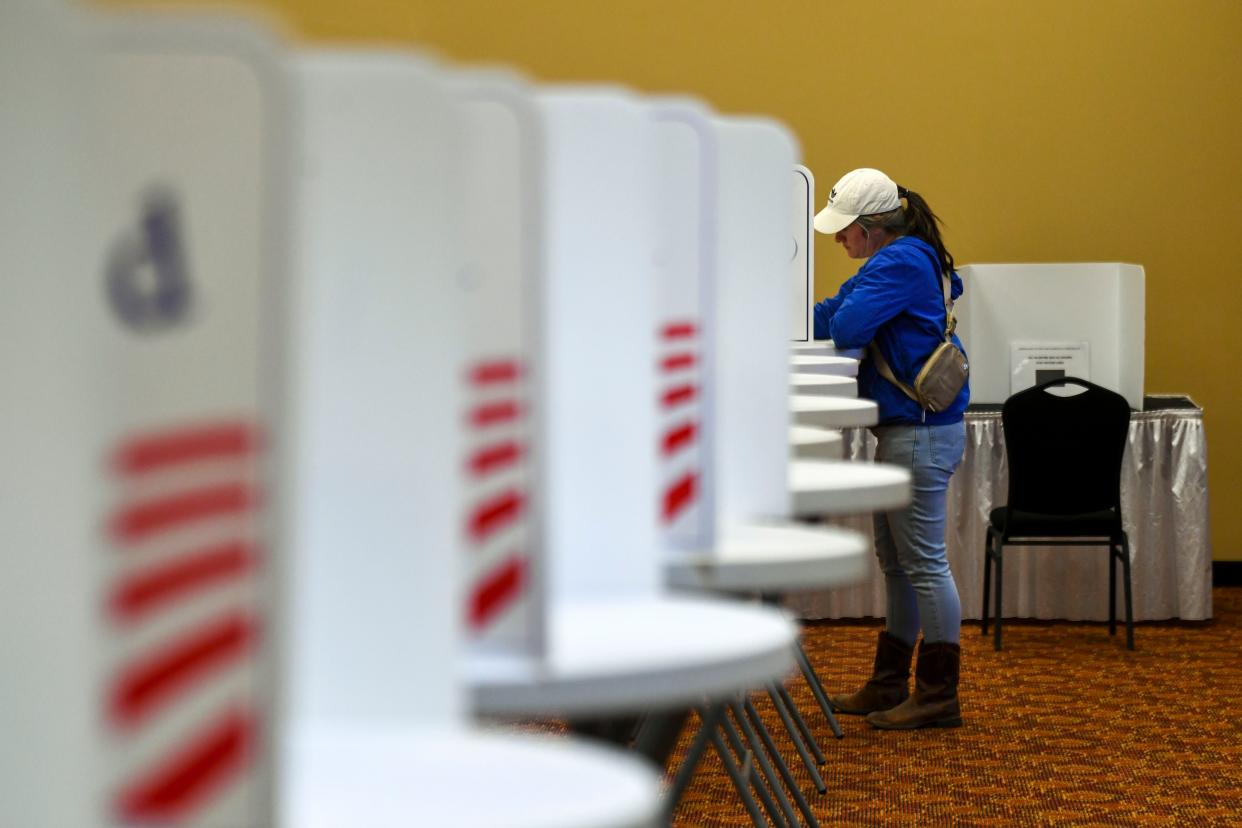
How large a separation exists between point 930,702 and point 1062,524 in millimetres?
1283

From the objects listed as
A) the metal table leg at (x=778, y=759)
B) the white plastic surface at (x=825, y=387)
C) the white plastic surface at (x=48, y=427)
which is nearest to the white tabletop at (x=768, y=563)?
the white plastic surface at (x=48, y=427)

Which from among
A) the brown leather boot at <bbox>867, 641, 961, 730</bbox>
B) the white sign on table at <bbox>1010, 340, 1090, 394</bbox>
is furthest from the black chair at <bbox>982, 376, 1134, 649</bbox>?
the brown leather boot at <bbox>867, 641, 961, 730</bbox>

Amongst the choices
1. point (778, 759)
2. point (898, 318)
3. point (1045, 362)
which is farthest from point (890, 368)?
point (1045, 362)

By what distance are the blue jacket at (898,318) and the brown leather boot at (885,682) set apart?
0.70 meters

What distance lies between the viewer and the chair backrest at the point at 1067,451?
566 centimetres

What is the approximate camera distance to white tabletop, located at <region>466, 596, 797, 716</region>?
1.07 m

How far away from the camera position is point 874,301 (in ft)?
13.9

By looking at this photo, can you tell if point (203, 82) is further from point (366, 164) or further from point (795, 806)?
point (795, 806)

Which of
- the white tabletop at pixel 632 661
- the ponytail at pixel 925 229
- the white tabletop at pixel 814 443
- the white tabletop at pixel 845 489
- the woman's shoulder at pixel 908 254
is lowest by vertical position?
the white tabletop at pixel 632 661

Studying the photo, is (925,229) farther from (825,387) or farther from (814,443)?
(814,443)

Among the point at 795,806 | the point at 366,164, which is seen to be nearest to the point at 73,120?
the point at 366,164

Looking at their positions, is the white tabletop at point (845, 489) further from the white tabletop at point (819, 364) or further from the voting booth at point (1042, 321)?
the voting booth at point (1042, 321)

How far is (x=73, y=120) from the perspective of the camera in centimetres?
67

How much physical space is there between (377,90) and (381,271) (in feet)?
0.32
